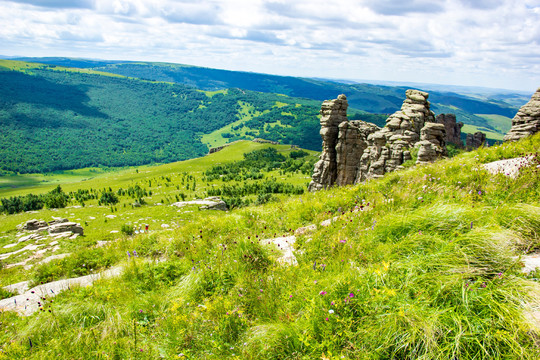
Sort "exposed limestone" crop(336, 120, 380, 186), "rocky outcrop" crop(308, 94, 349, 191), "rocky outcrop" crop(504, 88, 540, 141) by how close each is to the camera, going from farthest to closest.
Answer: "rocky outcrop" crop(308, 94, 349, 191)
"exposed limestone" crop(336, 120, 380, 186)
"rocky outcrop" crop(504, 88, 540, 141)

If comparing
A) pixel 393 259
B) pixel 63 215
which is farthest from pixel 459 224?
pixel 63 215

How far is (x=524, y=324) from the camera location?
325 centimetres

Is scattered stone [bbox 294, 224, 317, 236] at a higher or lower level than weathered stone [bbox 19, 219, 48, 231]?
higher

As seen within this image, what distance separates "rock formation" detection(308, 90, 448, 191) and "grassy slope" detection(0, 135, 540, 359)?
2077 cm

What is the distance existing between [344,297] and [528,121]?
33.5 m

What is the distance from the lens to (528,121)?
1078 inches

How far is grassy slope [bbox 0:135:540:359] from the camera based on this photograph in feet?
11.8

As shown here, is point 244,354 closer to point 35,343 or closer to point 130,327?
point 130,327

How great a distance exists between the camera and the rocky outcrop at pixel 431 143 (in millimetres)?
24203

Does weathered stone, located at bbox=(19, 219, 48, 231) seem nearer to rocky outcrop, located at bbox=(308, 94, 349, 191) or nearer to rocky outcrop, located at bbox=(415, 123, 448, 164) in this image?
rocky outcrop, located at bbox=(308, 94, 349, 191)

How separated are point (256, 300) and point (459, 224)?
13.3 ft

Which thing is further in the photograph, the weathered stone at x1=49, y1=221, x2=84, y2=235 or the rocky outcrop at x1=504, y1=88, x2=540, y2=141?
the rocky outcrop at x1=504, y1=88, x2=540, y2=141

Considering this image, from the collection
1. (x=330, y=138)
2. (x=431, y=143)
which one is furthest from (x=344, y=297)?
(x=330, y=138)

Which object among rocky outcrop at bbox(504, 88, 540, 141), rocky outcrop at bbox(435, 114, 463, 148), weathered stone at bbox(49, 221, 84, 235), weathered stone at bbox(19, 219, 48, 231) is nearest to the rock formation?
rocky outcrop at bbox(504, 88, 540, 141)
